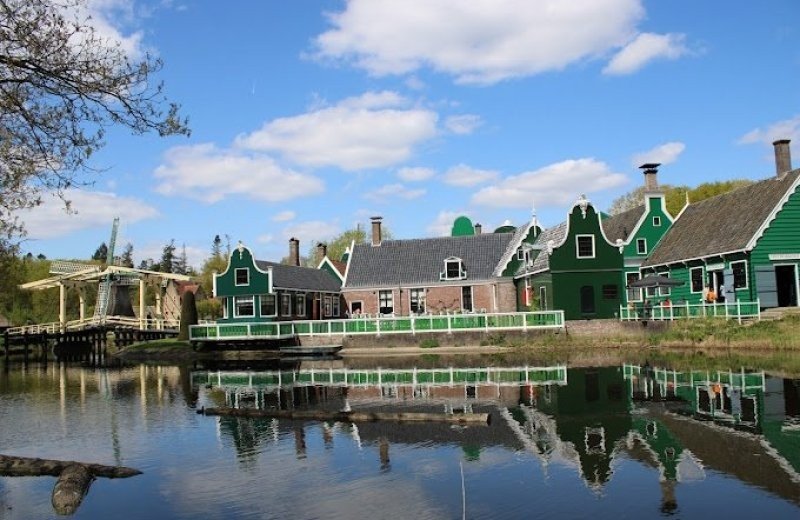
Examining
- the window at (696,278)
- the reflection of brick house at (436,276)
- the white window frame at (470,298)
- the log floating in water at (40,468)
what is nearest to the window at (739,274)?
the window at (696,278)

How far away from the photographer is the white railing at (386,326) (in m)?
37.4

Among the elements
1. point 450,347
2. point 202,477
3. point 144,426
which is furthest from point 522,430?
point 450,347

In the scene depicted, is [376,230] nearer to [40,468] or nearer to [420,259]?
[420,259]

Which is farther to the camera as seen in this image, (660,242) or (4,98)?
(660,242)

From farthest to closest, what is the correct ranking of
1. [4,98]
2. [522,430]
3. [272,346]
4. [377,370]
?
[272,346] < [377,370] < [522,430] < [4,98]

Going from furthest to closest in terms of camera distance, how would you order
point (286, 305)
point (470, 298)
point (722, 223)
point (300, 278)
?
1. point (300, 278)
2. point (286, 305)
3. point (470, 298)
4. point (722, 223)

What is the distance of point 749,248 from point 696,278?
5.39m

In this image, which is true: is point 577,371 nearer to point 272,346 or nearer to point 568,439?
point 568,439

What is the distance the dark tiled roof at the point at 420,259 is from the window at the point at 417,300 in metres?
0.65

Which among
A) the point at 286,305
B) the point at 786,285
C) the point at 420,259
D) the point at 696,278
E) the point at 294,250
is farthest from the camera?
the point at 294,250

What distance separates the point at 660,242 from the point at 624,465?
33793 mm

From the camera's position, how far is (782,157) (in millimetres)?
35562

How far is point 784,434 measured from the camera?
14383mm

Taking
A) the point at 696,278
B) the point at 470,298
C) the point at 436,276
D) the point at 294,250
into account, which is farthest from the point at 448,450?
the point at 294,250
